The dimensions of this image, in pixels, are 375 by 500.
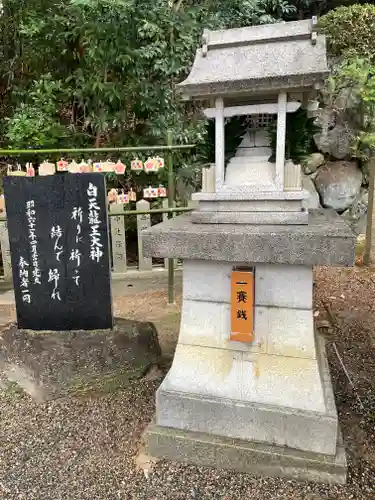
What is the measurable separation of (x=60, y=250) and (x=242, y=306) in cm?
216

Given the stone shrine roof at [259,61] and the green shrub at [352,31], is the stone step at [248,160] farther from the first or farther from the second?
the green shrub at [352,31]

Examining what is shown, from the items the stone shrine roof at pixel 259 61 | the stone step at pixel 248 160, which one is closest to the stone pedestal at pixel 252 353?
the stone step at pixel 248 160

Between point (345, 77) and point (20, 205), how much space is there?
7.74 m

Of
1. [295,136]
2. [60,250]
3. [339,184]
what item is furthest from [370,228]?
[60,250]

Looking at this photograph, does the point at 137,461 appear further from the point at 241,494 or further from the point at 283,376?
the point at 283,376

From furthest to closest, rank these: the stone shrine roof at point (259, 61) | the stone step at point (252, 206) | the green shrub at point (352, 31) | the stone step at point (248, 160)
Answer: the green shrub at point (352, 31), the stone step at point (248, 160), the stone step at point (252, 206), the stone shrine roof at point (259, 61)

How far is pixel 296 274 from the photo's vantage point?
8.49 ft

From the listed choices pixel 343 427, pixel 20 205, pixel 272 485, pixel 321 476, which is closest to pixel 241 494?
pixel 272 485

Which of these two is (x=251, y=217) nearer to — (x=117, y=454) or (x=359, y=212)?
(x=117, y=454)

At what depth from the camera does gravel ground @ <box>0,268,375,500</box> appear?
8.36 feet

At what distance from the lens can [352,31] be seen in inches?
355

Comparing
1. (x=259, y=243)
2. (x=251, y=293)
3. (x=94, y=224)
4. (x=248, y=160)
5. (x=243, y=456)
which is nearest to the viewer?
(x=259, y=243)

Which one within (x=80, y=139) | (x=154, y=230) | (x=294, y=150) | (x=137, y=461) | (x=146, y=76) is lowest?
(x=137, y=461)

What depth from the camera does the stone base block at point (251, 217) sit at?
264 cm
